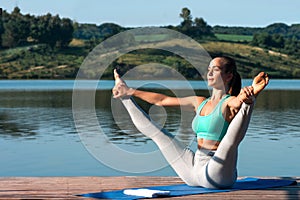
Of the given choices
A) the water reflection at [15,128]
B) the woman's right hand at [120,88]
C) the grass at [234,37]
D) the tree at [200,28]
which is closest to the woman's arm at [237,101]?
the woman's right hand at [120,88]

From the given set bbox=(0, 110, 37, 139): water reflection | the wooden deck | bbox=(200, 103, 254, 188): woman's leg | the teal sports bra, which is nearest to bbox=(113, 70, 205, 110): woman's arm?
the teal sports bra

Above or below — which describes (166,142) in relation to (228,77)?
below

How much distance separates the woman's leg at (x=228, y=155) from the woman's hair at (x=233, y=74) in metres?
0.60

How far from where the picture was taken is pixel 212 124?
645 centimetres

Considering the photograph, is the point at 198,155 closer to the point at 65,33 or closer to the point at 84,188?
the point at 84,188

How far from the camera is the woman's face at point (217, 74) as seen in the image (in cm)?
651

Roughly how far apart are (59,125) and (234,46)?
8845 centimetres

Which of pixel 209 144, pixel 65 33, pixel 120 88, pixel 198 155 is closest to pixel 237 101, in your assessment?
pixel 209 144

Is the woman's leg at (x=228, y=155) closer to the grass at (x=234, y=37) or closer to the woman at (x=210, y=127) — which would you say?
the woman at (x=210, y=127)

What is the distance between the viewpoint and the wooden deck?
6691 mm

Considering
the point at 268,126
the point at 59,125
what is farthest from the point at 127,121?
the point at 268,126

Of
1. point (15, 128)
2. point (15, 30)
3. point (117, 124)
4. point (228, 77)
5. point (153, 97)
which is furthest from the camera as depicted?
point (15, 30)

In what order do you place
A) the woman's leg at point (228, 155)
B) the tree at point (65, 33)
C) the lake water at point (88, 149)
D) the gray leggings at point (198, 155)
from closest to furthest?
the woman's leg at point (228, 155) < the gray leggings at point (198, 155) < the lake water at point (88, 149) < the tree at point (65, 33)

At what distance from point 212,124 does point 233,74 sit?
0.54 metres
